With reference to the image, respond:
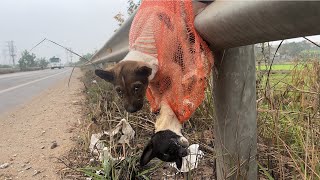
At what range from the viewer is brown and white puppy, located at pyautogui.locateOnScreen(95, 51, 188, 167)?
986mm

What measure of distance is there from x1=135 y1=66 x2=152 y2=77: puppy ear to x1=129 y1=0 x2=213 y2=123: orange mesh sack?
0.19 ft

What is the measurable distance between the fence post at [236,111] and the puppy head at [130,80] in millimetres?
456

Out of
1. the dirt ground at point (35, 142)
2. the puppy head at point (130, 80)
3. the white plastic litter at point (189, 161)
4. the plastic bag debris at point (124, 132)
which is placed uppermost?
the puppy head at point (130, 80)

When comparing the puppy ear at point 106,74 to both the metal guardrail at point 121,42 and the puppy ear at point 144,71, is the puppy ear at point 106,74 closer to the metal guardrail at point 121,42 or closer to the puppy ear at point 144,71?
the puppy ear at point 144,71

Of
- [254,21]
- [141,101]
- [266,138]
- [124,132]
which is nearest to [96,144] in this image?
[124,132]

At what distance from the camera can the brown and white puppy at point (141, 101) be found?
986 millimetres

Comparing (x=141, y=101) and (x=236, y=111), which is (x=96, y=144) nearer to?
(x=236, y=111)

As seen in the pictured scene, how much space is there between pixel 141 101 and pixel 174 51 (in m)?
0.19

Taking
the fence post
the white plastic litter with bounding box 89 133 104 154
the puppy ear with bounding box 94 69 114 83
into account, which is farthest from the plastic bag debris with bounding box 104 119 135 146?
the puppy ear with bounding box 94 69 114 83

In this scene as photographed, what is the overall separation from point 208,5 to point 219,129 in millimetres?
623

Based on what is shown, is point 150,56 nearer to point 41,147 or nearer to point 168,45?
point 168,45

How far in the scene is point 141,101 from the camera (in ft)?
3.83

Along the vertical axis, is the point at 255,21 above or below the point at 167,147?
above

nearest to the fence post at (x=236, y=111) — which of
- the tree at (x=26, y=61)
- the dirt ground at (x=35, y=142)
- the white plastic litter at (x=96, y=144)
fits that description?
the white plastic litter at (x=96, y=144)
